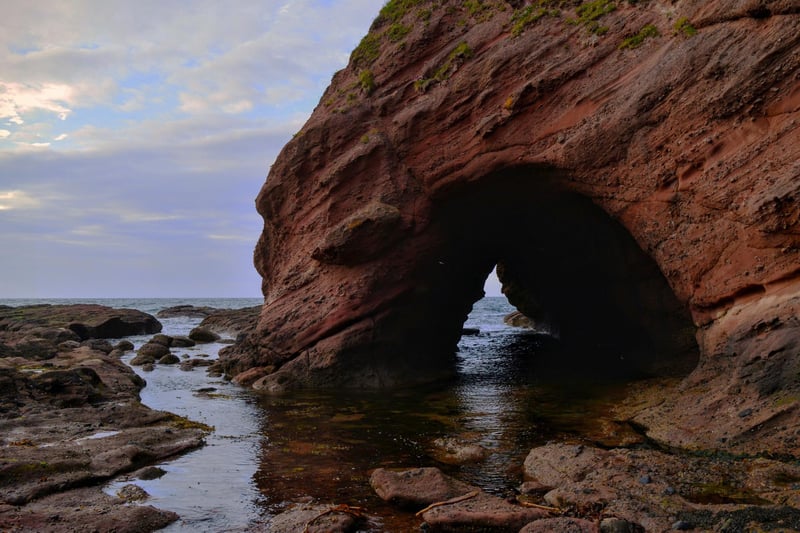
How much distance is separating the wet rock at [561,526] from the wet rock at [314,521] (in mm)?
2400

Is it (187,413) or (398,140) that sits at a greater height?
(398,140)

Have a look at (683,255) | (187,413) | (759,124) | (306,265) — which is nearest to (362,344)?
(306,265)

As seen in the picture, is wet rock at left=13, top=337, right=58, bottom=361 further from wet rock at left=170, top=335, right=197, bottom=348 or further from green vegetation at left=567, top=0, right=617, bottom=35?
green vegetation at left=567, top=0, right=617, bottom=35

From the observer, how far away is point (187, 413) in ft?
57.9

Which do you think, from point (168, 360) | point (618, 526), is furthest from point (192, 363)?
point (618, 526)

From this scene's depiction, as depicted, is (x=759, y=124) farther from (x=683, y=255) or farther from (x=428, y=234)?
(x=428, y=234)

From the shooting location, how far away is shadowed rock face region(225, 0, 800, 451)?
13234 mm

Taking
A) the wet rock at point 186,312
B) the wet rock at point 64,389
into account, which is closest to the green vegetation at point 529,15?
the wet rock at point 64,389

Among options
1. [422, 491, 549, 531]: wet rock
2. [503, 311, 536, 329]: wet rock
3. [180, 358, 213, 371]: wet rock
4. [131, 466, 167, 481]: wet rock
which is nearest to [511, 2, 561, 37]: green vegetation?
[422, 491, 549, 531]: wet rock

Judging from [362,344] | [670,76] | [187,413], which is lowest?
[187,413]

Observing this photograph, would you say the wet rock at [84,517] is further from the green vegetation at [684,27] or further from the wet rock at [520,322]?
the wet rock at [520,322]

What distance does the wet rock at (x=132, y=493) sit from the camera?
972cm

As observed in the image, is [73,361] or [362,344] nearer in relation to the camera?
[362,344]

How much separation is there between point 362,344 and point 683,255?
37.5ft
